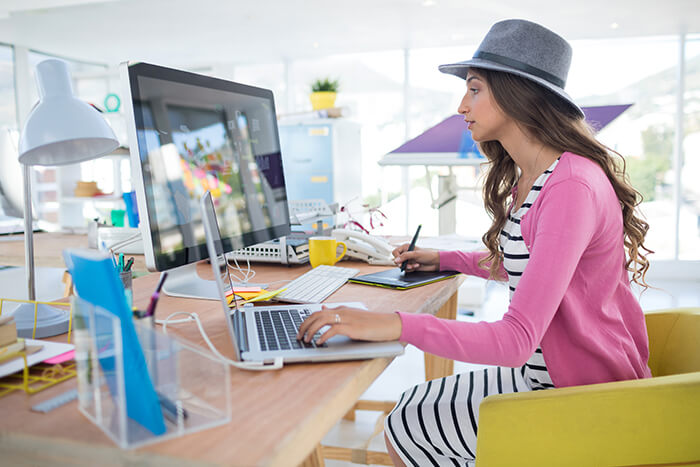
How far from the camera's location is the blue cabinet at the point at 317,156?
17.7ft

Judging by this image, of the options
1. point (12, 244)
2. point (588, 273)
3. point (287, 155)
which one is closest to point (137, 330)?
point (588, 273)

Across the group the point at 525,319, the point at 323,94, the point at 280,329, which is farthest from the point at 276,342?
the point at 323,94

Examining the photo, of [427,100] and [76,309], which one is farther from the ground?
[427,100]

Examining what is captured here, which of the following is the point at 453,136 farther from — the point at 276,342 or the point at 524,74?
the point at 276,342

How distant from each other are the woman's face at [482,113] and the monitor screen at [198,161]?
569 millimetres

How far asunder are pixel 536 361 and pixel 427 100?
19.5ft

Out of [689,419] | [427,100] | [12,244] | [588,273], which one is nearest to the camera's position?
[689,419]

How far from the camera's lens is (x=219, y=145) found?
4.37ft

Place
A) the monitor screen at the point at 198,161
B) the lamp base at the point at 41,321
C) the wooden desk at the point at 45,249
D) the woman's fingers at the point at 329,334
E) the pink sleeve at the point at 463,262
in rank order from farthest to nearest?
the wooden desk at the point at 45,249 < the pink sleeve at the point at 463,262 < the monitor screen at the point at 198,161 < the lamp base at the point at 41,321 < the woman's fingers at the point at 329,334

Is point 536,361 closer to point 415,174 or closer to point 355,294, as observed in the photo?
point 355,294

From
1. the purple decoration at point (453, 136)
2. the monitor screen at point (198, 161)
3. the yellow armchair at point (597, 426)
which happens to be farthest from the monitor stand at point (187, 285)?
the purple decoration at point (453, 136)

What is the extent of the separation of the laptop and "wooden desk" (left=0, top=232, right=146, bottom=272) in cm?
105

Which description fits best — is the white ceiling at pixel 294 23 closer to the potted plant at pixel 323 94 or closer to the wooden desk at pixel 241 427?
the potted plant at pixel 323 94

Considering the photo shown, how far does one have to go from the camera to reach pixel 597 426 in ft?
3.15
